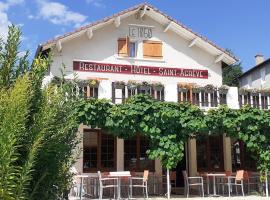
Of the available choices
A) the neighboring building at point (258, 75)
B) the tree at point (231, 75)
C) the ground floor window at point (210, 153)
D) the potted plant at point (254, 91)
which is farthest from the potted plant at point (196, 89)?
the tree at point (231, 75)

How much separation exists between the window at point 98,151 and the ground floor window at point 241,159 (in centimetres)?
538

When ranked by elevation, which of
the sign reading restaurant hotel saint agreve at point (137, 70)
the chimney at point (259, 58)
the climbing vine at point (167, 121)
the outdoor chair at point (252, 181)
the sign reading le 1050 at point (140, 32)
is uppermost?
the chimney at point (259, 58)

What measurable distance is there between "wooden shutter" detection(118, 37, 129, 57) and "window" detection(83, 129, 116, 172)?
152 inches

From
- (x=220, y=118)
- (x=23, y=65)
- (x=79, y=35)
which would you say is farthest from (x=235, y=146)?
(x=23, y=65)

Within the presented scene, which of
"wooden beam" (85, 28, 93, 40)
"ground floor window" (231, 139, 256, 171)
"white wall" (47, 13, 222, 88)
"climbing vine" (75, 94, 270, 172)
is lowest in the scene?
"ground floor window" (231, 139, 256, 171)

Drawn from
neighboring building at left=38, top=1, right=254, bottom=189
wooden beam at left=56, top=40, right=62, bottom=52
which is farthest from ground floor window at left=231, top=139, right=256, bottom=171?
wooden beam at left=56, top=40, right=62, bottom=52

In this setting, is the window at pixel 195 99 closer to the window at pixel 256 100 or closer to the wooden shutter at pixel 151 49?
the window at pixel 256 100

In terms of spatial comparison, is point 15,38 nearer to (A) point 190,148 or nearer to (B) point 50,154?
(B) point 50,154

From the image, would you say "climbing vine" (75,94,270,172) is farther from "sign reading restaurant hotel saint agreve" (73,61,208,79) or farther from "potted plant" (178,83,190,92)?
"sign reading restaurant hotel saint agreve" (73,61,208,79)

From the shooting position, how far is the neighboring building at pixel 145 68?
16.8 metres

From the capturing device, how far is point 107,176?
1490cm

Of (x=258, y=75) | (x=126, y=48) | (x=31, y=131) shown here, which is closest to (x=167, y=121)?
(x=126, y=48)

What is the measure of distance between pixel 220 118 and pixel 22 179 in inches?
491

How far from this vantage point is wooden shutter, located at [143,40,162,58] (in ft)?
64.1
